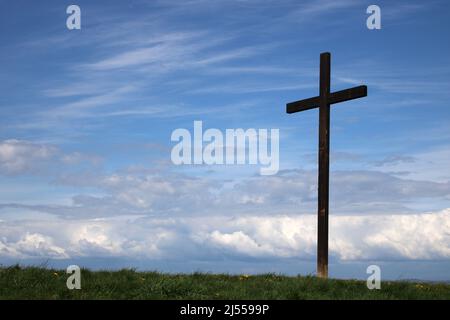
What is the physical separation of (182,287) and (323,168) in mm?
6423

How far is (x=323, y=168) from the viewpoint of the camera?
1725 centimetres

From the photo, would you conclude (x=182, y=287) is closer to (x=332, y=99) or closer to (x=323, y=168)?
(x=323, y=168)

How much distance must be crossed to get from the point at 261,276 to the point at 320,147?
14.4 feet

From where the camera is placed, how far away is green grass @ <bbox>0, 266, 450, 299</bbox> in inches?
490

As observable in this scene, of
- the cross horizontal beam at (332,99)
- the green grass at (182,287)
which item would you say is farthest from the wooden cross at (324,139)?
the green grass at (182,287)

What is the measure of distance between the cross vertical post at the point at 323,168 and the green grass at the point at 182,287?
6.63 feet

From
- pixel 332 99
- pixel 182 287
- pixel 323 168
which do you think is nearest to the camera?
pixel 182 287

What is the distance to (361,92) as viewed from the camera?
16.7 metres

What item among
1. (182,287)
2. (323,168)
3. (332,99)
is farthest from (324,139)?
(182,287)

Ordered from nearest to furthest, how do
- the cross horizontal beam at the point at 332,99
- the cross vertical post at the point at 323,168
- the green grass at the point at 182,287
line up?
1. the green grass at the point at 182,287
2. the cross horizontal beam at the point at 332,99
3. the cross vertical post at the point at 323,168

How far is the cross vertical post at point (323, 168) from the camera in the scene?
1691 cm

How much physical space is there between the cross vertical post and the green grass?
2.02 meters

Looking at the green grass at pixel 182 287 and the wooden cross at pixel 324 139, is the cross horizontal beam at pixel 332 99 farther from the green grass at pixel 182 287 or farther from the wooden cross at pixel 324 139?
the green grass at pixel 182 287

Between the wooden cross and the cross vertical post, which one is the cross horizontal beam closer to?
the wooden cross
